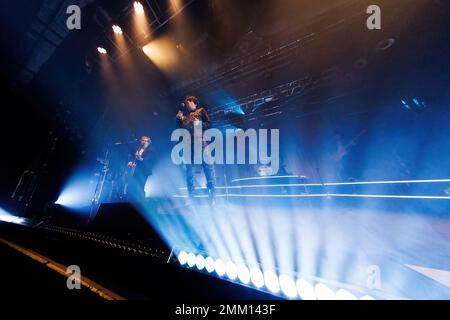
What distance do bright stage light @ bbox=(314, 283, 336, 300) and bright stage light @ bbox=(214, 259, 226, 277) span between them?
0.72 m

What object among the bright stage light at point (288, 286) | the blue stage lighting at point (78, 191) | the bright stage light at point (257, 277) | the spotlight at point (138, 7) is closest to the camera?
the bright stage light at point (288, 286)

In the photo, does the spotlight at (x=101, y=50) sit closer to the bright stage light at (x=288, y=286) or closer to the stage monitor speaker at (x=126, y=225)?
the stage monitor speaker at (x=126, y=225)

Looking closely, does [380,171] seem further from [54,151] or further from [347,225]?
[54,151]

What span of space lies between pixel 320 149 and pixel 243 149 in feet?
9.46

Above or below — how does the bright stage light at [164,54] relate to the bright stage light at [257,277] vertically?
above

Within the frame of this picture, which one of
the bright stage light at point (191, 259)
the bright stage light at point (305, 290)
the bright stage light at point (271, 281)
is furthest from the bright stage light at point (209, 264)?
the bright stage light at point (305, 290)

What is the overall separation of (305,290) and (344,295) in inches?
8.8

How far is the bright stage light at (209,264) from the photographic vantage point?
63.5 inches

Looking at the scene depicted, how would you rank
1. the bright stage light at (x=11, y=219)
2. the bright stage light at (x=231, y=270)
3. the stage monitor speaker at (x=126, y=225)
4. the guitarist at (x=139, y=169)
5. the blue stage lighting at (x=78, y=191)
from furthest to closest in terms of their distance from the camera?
1. the blue stage lighting at (x=78, y=191)
2. the guitarist at (x=139, y=169)
3. the bright stage light at (x=11, y=219)
4. the stage monitor speaker at (x=126, y=225)
5. the bright stage light at (x=231, y=270)

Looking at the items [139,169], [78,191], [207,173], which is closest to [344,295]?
[207,173]

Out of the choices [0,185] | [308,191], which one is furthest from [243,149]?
[0,185]

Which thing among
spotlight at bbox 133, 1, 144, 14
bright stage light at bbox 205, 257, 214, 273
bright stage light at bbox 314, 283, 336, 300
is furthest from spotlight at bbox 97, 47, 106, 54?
bright stage light at bbox 314, 283, 336, 300

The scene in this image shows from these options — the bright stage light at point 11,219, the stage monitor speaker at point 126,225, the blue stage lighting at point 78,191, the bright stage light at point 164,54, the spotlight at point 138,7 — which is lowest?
the bright stage light at point 11,219

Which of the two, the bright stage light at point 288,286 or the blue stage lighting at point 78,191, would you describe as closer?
the bright stage light at point 288,286
